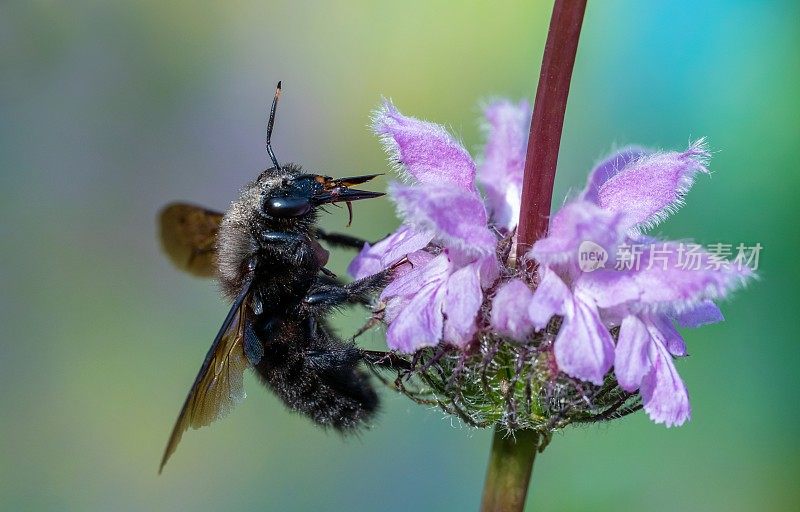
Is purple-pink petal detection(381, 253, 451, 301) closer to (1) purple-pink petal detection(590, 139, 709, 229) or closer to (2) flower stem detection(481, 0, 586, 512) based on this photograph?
(2) flower stem detection(481, 0, 586, 512)

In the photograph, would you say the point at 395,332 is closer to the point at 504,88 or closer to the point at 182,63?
the point at 504,88

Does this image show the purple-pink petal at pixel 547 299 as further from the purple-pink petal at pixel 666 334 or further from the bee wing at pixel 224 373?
the bee wing at pixel 224 373

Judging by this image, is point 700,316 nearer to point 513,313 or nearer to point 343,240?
point 513,313

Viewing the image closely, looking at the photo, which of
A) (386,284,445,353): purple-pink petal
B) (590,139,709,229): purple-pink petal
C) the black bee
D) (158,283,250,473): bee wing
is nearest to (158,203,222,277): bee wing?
the black bee

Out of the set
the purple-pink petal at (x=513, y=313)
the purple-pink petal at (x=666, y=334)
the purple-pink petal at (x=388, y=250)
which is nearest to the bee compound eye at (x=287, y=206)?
the purple-pink petal at (x=388, y=250)

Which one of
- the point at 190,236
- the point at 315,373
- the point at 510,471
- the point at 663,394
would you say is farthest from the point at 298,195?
the point at 663,394

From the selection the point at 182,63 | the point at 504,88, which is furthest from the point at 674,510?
the point at 182,63
